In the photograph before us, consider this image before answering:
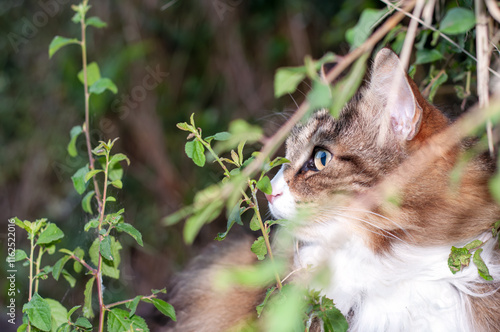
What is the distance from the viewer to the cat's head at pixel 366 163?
1344 mm

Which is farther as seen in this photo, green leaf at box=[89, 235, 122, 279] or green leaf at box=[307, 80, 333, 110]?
green leaf at box=[89, 235, 122, 279]

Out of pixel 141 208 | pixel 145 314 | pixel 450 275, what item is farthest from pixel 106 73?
pixel 450 275

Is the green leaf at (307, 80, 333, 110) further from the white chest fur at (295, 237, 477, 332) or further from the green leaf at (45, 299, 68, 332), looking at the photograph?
the green leaf at (45, 299, 68, 332)

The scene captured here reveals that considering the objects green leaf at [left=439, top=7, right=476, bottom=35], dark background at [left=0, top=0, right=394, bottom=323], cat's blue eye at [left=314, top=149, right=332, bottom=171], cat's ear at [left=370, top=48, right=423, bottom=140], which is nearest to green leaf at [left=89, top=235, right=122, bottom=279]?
cat's blue eye at [left=314, top=149, right=332, bottom=171]

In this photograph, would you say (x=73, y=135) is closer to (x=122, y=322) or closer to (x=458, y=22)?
(x=122, y=322)

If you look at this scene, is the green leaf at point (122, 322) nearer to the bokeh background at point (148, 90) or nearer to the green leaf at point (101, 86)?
the green leaf at point (101, 86)

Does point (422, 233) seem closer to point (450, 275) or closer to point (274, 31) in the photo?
point (450, 275)

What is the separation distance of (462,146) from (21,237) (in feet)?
9.15

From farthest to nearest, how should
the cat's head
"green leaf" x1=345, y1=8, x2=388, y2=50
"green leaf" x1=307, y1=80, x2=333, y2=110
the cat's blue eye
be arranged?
the cat's blue eye, the cat's head, "green leaf" x1=345, y1=8, x2=388, y2=50, "green leaf" x1=307, y1=80, x2=333, y2=110

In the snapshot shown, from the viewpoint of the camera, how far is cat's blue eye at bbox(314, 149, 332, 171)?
4.85 feet

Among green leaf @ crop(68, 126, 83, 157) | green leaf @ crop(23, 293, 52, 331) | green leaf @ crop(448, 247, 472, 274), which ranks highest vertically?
green leaf @ crop(68, 126, 83, 157)

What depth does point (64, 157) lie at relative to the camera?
3.38 m

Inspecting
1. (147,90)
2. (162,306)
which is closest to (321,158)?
(162,306)

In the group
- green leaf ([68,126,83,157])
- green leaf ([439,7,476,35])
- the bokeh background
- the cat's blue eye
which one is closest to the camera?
green leaf ([439,7,476,35])
